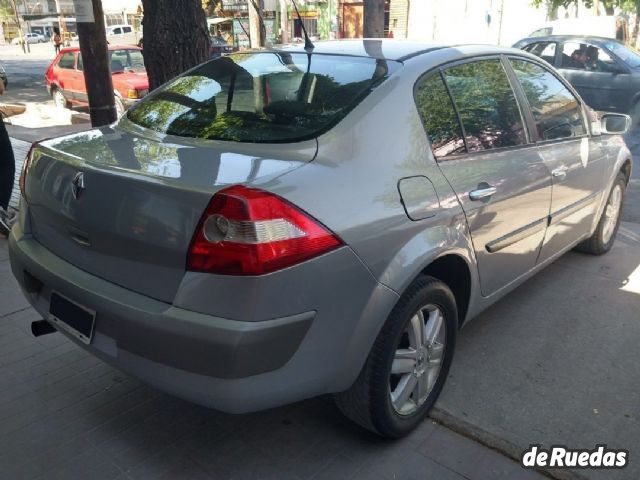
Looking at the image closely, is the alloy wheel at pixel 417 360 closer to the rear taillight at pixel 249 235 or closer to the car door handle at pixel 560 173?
the rear taillight at pixel 249 235

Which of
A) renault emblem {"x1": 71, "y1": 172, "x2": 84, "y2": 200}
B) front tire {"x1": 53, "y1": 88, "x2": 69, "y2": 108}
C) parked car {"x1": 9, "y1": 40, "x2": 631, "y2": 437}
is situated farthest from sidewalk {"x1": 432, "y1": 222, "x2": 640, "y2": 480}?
front tire {"x1": 53, "y1": 88, "x2": 69, "y2": 108}

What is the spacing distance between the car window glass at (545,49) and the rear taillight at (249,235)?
9806mm

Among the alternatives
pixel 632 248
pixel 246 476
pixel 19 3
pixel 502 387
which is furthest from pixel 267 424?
pixel 19 3

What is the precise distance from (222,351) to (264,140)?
878 mm

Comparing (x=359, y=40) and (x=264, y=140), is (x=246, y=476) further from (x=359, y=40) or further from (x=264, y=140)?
(x=359, y=40)

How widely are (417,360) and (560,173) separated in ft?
5.17

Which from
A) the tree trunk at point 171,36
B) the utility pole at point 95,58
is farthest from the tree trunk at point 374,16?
the utility pole at point 95,58

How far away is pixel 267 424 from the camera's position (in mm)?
2562

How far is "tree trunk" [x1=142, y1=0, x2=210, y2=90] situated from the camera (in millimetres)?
4441

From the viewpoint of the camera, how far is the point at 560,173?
3287mm

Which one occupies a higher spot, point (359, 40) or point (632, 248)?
point (359, 40)

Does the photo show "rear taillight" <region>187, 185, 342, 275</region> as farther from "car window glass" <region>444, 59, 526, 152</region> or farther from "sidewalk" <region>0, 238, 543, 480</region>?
"car window glass" <region>444, 59, 526, 152</region>

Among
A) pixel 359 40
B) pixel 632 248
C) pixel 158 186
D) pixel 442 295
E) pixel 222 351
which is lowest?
pixel 632 248

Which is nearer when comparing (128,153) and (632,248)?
(128,153)
